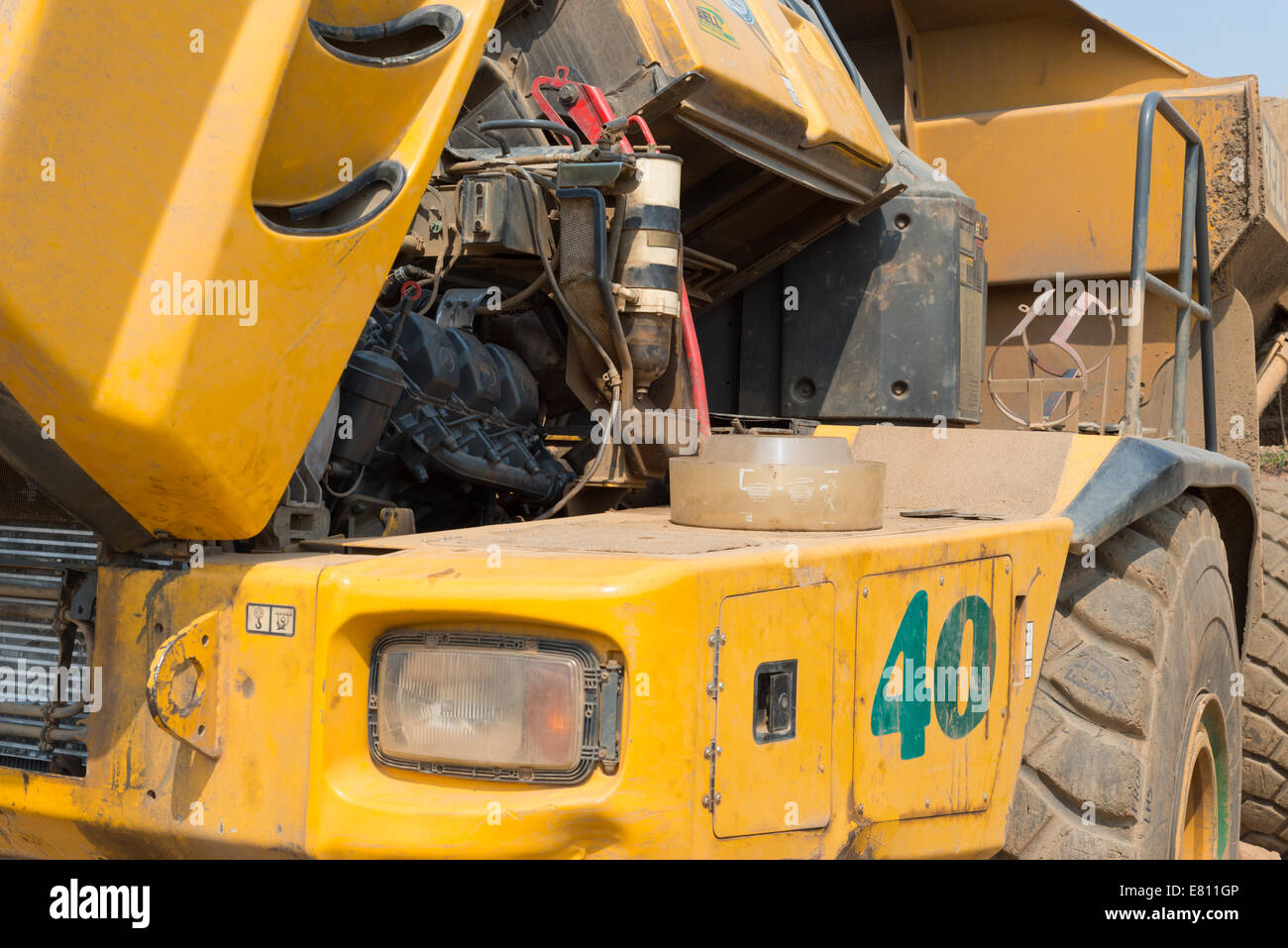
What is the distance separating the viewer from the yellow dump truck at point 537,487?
5.57 feet

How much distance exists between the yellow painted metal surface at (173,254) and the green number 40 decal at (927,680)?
38.0 inches

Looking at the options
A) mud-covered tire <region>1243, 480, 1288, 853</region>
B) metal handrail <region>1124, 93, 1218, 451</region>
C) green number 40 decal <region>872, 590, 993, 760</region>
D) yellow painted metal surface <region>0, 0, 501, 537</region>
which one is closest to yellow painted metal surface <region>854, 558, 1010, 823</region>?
green number 40 decal <region>872, 590, 993, 760</region>

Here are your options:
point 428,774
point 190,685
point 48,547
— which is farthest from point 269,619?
point 48,547

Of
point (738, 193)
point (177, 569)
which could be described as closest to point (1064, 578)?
point (738, 193)

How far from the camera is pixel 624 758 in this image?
5.48 ft

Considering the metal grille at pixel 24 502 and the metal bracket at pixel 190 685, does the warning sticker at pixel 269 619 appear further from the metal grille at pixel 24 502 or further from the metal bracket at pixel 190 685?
the metal grille at pixel 24 502

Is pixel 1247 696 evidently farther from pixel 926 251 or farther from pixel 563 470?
pixel 563 470

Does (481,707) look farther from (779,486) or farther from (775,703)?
(779,486)

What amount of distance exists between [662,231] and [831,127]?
2.79 ft

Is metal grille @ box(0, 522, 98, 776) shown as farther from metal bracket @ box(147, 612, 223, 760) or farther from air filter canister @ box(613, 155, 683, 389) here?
air filter canister @ box(613, 155, 683, 389)

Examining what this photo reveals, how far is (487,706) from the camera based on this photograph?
1729mm

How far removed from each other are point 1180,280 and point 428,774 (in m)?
2.87
